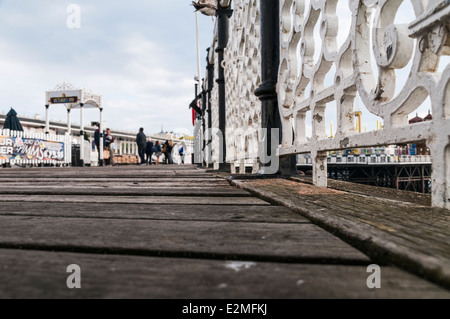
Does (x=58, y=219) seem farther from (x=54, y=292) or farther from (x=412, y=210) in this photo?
(x=412, y=210)

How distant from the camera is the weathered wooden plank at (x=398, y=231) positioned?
0.44 m

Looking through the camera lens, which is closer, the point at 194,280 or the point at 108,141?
the point at 194,280

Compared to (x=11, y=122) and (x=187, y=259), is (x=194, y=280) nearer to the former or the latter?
(x=187, y=259)

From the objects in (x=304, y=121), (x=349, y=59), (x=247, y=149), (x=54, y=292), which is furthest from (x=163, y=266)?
(x=247, y=149)

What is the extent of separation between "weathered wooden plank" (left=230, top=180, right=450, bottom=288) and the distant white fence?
1251 cm

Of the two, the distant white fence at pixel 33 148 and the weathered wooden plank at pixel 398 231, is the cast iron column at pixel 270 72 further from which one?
the distant white fence at pixel 33 148

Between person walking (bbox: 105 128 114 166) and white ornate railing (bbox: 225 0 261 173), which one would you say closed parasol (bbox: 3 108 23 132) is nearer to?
person walking (bbox: 105 128 114 166)

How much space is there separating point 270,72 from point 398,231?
179 centimetres

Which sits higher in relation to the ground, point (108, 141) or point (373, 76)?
point (108, 141)

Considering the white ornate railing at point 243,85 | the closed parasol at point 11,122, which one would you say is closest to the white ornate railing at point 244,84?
the white ornate railing at point 243,85

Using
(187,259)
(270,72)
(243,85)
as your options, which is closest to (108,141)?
(243,85)

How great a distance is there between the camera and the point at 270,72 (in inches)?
88.4

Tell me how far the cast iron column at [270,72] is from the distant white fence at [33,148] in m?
11.4

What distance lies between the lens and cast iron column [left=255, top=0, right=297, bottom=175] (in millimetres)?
2207
